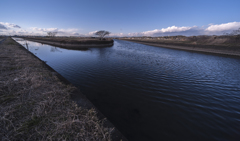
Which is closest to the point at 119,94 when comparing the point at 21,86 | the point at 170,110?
the point at 170,110

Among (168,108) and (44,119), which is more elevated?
(44,119)

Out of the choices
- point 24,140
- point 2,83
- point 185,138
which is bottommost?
point 185,138

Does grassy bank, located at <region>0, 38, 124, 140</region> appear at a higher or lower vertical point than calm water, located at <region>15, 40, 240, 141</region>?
higher

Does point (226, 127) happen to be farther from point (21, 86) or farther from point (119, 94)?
point (21, 86)

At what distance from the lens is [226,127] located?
471 cm

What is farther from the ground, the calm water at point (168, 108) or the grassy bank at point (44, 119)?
the grassy bank at point (44, 119)

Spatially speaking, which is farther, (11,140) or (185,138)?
(185,138)

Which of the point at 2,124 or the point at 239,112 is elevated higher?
the point at 2,124

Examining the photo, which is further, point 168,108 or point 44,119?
point 168,108

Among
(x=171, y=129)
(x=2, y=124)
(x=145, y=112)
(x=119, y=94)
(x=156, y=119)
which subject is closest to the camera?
(x=2, y=124)

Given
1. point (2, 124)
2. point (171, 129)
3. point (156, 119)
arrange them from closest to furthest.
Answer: point (2, 124) < point (171, 129) < point (156, 119)

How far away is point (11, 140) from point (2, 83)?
5.13 metres

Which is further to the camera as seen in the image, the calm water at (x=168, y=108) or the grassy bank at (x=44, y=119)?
the calm water at (x=168, y=108)

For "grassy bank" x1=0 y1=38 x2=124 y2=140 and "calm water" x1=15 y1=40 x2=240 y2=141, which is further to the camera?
"calm water" x1=15 y1=40 x2=240 y2=141
